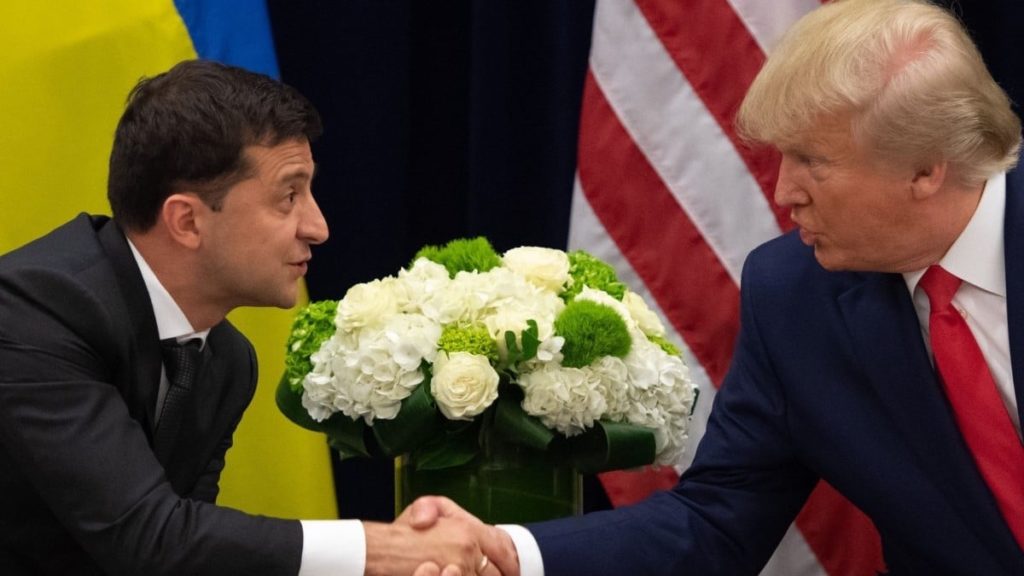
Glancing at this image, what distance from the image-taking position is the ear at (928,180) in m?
2.23

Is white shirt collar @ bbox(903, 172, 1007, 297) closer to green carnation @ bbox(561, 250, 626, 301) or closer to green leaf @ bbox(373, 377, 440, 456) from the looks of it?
green carnation @ bbox(561, 250, 626, 301)

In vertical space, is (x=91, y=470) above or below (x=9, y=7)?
below

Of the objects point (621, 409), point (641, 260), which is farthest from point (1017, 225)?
point (641, 260)

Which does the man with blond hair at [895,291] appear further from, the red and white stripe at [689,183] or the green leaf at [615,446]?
the red and white stripe at [689,183]

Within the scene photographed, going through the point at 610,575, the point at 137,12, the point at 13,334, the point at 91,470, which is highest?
the point at 137,12

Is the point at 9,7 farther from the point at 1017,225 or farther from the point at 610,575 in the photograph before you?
the point at 1017,225

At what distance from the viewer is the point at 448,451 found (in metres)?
2.41

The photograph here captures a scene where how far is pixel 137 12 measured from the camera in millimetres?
3174

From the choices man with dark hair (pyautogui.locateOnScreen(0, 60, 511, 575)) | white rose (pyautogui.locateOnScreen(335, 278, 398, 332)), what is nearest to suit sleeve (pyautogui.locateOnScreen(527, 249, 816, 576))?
→ man with dark hair (pyautogui.locateOnScreen(0, 60, 511, 575))

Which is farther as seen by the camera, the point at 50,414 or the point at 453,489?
the point at 453,489

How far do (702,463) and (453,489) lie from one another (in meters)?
0.48

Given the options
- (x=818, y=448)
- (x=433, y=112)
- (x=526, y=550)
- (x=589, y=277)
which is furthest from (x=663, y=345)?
(x=433, y=112)

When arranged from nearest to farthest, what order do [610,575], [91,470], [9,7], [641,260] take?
1. [91,470]
2. [610,575]
3. [9,7]
4. [641,260]

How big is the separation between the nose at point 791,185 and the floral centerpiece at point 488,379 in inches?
12.8
